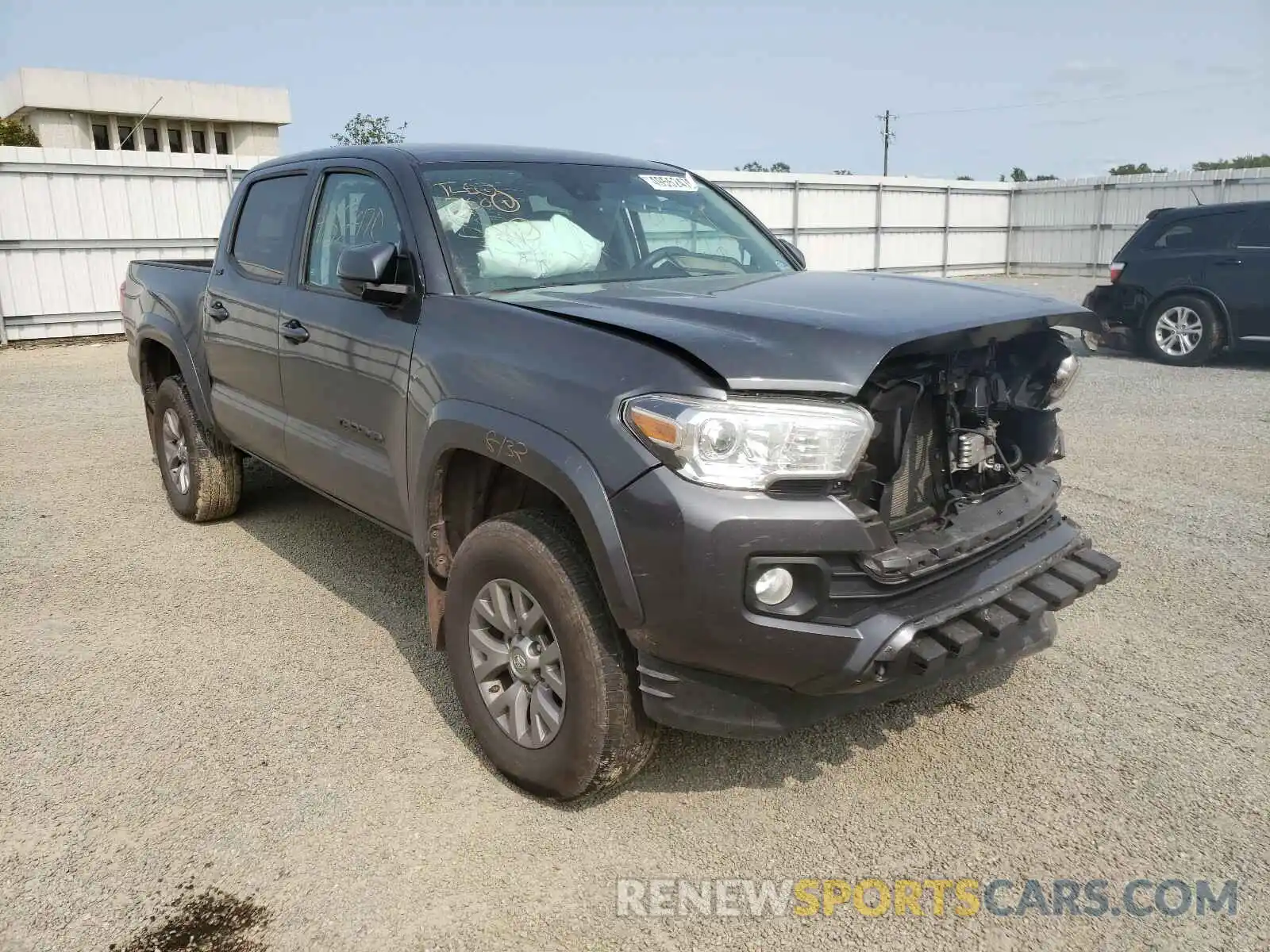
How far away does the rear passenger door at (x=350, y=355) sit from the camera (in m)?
3.41

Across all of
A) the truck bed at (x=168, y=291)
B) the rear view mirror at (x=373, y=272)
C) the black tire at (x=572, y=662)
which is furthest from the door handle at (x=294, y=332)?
the black tire at (x=572, y=662)

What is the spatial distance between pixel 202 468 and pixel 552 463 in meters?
3.54

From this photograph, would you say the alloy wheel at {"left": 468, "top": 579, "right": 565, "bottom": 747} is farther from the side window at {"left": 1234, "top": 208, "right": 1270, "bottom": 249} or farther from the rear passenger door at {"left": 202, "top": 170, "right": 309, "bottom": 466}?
the side window at {"left": 1234, "top": 208, "right": 1270, "bottom": 249}

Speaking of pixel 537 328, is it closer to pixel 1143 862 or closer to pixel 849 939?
pixel 849 939

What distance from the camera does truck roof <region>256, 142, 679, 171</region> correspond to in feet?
12.3

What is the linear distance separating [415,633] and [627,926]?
6.53 feet

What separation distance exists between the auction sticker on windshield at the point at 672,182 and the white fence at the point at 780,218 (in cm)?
1114

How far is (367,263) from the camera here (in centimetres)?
320

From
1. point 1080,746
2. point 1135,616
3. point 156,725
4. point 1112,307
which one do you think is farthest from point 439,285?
point 1112,307

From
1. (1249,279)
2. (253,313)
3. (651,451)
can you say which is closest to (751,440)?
(651,451)

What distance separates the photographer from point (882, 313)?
273 centimetres

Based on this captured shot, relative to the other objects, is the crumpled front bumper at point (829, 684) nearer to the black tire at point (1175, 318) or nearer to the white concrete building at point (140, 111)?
the black tire at point (1175, 318)

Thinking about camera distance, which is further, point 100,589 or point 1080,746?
point 100,589

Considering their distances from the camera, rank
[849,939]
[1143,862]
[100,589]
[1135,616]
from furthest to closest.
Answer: [100,589], [1135,616], [1143,862], [849,939]
